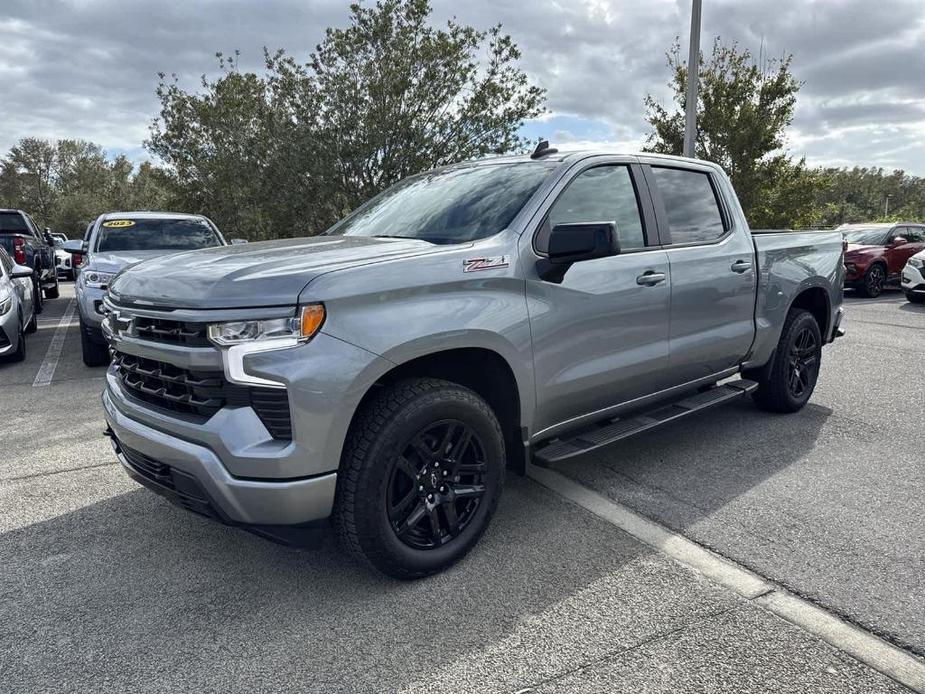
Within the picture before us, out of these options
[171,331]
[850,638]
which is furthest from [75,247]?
[850,638]

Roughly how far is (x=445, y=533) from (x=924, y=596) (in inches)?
77.1

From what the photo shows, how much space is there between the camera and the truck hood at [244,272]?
258 centimetres

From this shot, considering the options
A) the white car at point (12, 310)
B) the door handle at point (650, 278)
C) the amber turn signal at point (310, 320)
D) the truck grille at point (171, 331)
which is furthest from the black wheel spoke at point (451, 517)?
the white car at point (12, 310)

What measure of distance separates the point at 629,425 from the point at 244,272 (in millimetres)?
2313

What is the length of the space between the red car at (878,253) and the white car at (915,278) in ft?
4.57

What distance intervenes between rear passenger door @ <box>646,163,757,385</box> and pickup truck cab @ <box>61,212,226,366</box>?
18.1 ft

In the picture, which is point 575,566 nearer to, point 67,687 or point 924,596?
point 924,596

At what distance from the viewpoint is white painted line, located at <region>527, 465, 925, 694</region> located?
2414 millimetres

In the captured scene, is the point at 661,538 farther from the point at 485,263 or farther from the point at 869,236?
the point at 869,236

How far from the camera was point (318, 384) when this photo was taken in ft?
8.36

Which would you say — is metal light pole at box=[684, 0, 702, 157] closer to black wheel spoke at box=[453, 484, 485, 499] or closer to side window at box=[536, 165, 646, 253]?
side window at box=[536, 165, 646, 253]

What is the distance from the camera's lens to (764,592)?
287 centimetres

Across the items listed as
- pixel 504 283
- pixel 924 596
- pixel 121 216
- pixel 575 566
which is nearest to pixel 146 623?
pixel 575 566

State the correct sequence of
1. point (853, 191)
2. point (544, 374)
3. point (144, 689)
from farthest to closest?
1. point (853, 191)
2. point (544, 374)
3. point (144, 689)
